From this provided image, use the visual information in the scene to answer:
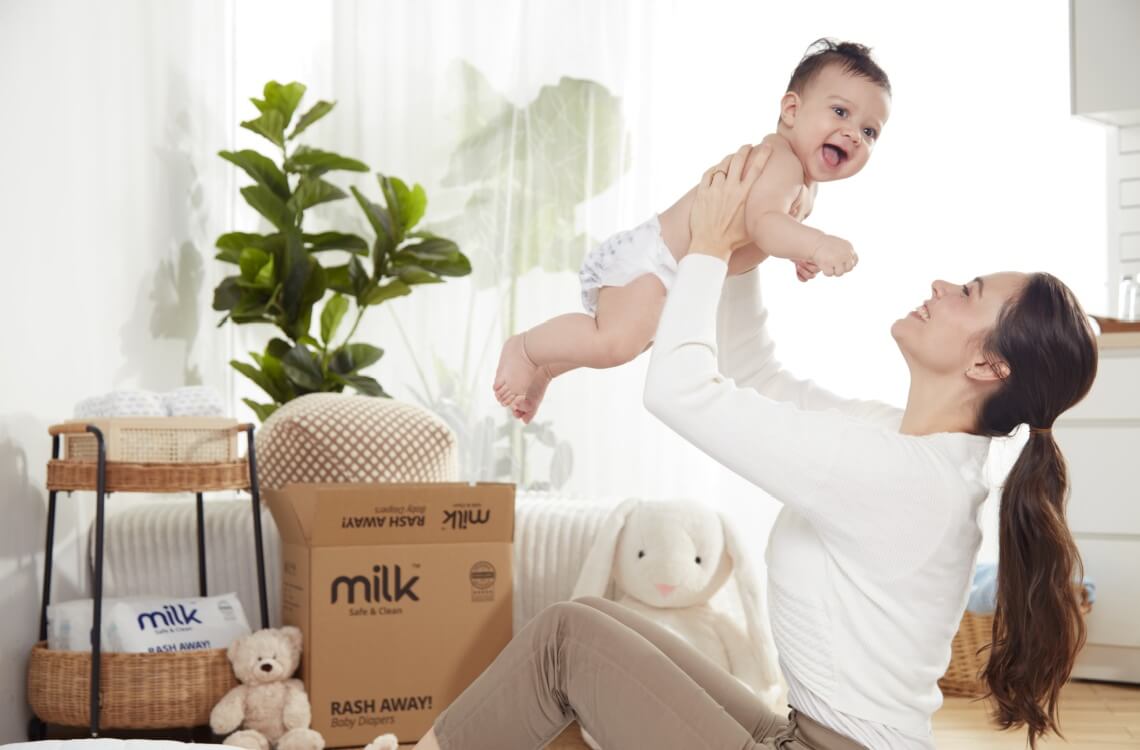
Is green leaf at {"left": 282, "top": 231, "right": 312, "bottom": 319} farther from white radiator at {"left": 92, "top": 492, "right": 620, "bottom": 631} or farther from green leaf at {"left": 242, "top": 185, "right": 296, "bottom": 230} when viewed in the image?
white radiator at {"left": 92, "top": 492, "right": 620, "bottom": 631}

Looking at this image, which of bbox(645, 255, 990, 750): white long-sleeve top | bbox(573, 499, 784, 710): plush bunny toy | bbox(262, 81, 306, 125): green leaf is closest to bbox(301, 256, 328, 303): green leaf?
bbox(262, 81, 306, 125): green leaf

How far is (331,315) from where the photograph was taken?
338 cm

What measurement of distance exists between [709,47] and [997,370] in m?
2.67

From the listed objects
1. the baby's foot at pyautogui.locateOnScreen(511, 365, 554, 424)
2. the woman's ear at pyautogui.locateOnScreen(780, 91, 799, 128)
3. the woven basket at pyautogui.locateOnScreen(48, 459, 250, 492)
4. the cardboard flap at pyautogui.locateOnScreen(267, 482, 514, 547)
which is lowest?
the cardboard flap at pyautogui.locateOnScreen(267, 482, 514, 547)

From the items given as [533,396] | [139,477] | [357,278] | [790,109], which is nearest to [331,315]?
[357,278]

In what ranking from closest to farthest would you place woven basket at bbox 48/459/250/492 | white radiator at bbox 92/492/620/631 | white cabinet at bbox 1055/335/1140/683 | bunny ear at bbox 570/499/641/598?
woven basket at bbox 48/459/250/492 < bunny ear at bbox 570/499/641/598 < white radiator at bbox 92/492/620/631 < white cabinet at bbox 1055/335/1140/683

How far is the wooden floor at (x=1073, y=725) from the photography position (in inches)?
98.2

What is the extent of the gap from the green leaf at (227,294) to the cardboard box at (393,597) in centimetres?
87

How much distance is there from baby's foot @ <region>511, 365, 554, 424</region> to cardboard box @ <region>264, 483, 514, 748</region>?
2.81 ft

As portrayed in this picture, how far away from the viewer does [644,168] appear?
369 centimetres

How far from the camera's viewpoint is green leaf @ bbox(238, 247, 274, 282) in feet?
10.2

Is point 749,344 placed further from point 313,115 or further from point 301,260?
point 313,115

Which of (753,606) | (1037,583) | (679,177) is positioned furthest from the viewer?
(679,177)

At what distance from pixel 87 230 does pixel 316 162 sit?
76cm
